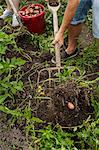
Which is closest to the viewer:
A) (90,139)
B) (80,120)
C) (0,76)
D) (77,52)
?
(90,139)

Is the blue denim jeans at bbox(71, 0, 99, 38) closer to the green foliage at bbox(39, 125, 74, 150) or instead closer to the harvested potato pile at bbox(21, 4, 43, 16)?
the harvested potato pile at bbox(21, 4, 43, 16)

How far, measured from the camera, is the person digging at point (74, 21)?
9.32 feet

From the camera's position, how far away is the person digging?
9.32ft

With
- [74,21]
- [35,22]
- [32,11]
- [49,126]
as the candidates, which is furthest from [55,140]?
[32,11]

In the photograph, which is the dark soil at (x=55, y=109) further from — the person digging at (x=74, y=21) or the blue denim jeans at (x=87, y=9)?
the blue denim jeans at (x=87, y=9)

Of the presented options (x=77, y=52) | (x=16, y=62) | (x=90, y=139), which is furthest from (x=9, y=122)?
(x=77, y=52)

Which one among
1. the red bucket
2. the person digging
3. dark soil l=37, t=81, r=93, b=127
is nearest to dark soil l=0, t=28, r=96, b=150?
dark soil l=37, t=81, r=93, b=127

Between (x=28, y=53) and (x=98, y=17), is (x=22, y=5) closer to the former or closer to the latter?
(x=28, y=53)

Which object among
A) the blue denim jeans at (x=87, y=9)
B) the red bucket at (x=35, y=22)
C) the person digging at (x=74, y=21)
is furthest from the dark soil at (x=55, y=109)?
the red bucket at (x=35, y=22)

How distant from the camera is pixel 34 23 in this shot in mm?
3748

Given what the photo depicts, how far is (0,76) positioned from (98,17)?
3.21ft

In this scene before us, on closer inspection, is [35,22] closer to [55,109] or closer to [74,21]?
[74,21]

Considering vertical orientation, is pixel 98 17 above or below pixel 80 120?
above

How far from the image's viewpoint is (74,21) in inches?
132
